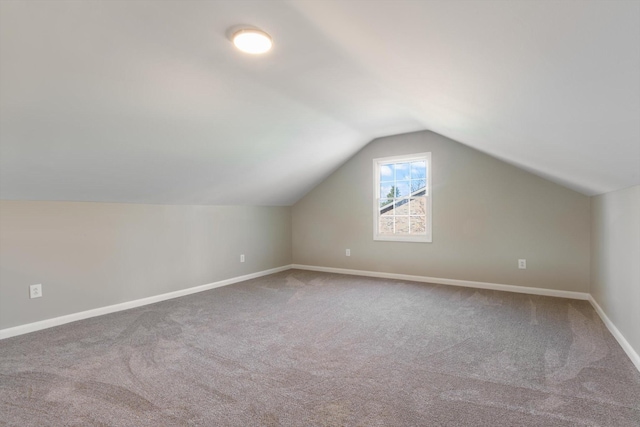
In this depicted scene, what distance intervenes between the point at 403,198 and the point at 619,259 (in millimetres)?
2779

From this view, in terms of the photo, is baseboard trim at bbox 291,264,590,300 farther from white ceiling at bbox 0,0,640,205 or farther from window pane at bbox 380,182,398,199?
white ceiling at bbox 0,0,640,205

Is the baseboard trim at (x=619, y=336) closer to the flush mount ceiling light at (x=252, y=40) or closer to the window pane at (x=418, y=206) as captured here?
the window pane at (x=418, y=206)

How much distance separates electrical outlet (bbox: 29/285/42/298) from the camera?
2.96 m


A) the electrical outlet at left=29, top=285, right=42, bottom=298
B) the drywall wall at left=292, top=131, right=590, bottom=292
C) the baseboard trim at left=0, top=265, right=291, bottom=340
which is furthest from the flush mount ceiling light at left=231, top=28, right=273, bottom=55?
the drywall wall at left=292, top=131, right=590, bottom=292

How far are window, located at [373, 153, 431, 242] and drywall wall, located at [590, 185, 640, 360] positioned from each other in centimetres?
196

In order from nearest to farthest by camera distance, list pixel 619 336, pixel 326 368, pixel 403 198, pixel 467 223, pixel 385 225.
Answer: pixel 326 368
pixel 619 336
pixel 467 223
pixel 403 198
pixel 385 225

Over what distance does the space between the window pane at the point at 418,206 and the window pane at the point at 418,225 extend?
78mm

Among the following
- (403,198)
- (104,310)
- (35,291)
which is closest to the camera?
(35,291)

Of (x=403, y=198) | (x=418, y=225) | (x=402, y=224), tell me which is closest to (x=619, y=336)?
(x=418, y=225)

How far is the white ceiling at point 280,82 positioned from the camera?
113 cm

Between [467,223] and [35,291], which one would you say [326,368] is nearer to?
[35,291]

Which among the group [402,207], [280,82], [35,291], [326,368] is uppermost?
[280,82]

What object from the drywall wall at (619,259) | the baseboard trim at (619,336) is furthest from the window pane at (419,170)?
the baseboard trim at (619,336)

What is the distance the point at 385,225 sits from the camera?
5.26 meters
